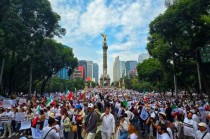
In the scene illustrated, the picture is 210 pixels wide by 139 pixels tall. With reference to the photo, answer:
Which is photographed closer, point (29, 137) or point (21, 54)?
point (29, 137)

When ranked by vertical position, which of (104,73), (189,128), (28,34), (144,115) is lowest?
(189,128)

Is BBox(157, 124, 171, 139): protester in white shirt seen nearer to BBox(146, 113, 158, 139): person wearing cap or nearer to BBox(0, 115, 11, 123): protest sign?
BBox(146, 113, 158, 139): person wearing cap

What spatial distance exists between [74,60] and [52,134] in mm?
41815

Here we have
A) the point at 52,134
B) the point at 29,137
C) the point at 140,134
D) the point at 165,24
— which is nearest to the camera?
the point at 52,134

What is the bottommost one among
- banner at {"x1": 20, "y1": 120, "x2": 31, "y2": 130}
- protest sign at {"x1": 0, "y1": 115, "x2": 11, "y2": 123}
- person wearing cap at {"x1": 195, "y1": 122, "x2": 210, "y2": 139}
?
banner at {"x1": 20, "y1": 120, "x2": 31, "y2": 130}

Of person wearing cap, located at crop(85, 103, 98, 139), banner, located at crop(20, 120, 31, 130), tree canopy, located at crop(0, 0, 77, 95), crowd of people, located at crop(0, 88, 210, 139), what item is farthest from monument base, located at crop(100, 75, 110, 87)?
person wearing cap, located at crop(85, 103, 98, 139)

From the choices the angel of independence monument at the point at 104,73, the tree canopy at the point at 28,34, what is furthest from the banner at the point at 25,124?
the angel of independence monument at the point at 104,73

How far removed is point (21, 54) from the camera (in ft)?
91.3

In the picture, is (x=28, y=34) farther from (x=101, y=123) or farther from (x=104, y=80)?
(x=104, y=80)

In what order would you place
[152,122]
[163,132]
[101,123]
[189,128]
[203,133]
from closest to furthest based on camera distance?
[163,132], [203,133], [189,128], [101,123], [152,122]

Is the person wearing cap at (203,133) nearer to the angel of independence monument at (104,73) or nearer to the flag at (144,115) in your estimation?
the flag at (144,115)

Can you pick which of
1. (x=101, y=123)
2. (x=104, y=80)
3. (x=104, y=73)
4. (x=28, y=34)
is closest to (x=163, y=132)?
(x=101, y=123)

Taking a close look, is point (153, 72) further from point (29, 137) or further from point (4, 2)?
point (29, 137)

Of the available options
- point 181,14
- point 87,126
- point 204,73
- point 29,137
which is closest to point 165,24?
point 181,14
